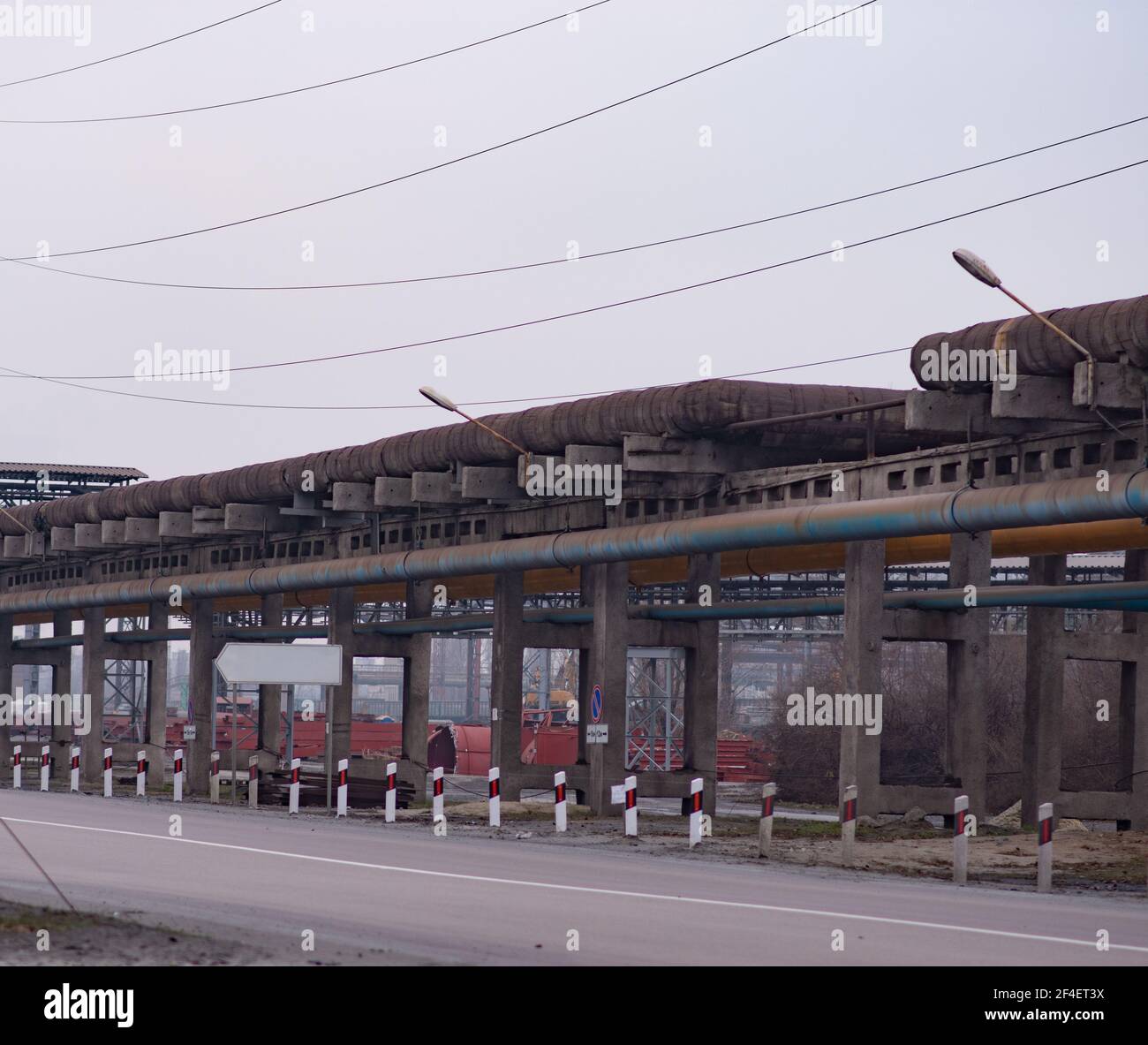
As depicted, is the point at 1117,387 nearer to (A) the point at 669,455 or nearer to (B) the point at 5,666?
(A) the point at 669,455

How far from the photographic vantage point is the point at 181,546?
1901 inches

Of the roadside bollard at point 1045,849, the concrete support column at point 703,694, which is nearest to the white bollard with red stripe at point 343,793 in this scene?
the concrete support column at point 703,694

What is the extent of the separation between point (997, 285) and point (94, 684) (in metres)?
40.2

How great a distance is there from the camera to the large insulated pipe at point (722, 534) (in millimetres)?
20625

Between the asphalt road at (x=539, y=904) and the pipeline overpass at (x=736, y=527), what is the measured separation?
608 cm

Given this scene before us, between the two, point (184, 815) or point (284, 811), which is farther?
point (284, 811)

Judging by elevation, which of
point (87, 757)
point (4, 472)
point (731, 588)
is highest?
point (4, 472)

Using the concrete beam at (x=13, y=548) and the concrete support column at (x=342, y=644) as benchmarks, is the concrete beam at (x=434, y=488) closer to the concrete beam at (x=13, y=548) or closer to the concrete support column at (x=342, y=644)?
the concrete support column at (x=342, y=644)

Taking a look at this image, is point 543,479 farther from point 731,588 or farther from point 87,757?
point 731,588

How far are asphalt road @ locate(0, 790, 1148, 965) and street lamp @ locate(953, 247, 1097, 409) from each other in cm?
590

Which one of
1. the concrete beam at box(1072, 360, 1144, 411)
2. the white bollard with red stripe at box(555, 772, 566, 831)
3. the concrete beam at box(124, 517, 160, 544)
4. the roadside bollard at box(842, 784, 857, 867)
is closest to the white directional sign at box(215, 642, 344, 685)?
the white bollard with red stripe at box(555, 772, 566, 831)

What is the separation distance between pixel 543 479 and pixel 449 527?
279 inches

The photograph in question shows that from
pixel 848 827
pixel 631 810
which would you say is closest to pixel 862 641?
pixel 631 810
